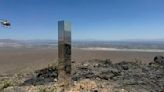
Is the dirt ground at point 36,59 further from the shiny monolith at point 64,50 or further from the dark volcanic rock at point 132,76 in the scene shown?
the shiny monolith at point 64,50

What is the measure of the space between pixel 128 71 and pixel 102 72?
1.06 meters

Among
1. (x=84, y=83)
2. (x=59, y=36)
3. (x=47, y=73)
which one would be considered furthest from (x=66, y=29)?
(x=47, y=73)

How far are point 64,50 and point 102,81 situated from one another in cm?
167

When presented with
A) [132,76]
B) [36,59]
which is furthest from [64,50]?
[36,59]

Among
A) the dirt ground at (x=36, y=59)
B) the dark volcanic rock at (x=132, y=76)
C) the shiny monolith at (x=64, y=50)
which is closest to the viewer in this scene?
the shiny monolith at (x=64, y=50)

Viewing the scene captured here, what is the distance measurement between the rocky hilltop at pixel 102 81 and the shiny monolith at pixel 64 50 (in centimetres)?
28

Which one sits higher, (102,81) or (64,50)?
(64,50)

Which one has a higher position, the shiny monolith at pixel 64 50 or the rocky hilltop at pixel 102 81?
the shiny monolith at pixel 64 50

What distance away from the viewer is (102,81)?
396 inches

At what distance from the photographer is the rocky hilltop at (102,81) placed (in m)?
9.33

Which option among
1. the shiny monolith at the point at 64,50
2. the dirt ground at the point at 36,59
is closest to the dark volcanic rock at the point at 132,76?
the shiny monolith at the point at 64,50

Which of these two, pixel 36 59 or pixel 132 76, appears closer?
pixel 132 76

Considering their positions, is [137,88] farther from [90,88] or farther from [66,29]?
[66,29]

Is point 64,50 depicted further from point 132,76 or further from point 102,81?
point 132,76
